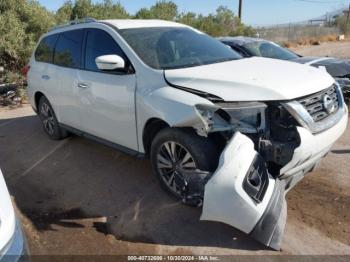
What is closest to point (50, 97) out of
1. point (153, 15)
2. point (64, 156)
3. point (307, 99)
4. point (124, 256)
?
point (64, 156)

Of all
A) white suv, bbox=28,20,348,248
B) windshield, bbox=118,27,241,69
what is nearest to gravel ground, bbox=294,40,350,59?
windshield, bbox=118,27,241,69

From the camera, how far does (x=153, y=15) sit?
20516 millimetres

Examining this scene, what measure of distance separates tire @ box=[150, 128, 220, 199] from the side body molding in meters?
0.38

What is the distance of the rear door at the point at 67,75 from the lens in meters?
4.89

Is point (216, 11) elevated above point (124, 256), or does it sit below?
above

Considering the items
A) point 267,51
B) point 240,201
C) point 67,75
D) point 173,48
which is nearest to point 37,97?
point 67,75

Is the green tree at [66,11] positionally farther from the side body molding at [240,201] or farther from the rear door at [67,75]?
the side body molding at [240,201]

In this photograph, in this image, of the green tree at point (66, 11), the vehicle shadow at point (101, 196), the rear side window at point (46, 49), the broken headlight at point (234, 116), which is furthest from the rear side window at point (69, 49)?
the green tree at point (66, 11)

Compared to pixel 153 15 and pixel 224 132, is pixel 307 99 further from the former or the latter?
pixel 153 15

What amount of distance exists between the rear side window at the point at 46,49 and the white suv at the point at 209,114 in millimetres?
975

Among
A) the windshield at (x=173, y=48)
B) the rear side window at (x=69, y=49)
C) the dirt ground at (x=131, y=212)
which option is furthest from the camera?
the rear side window at (x=69, y=49)

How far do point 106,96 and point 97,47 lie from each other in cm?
70

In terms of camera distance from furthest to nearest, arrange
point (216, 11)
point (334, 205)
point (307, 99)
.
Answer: point (216, 11), point (334, 205), point (307, 99)

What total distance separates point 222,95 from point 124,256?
1643 millimetres
